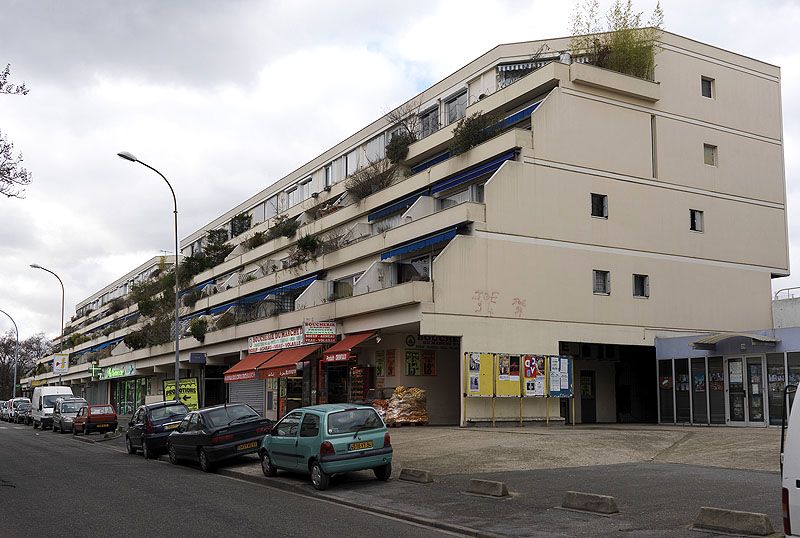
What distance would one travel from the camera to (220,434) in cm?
2070

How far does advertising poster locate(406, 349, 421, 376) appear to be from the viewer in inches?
1276

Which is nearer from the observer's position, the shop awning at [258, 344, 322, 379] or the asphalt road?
the asphalt road

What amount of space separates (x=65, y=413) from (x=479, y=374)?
26.3 metres

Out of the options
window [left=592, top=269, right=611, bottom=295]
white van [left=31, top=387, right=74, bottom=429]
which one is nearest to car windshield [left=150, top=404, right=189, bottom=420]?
window [left=592, top=269, right=611, bottom=295]

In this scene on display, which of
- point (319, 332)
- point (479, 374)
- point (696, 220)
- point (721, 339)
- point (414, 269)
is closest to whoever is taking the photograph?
point (721, 339)

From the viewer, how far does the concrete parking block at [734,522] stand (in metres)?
9.75

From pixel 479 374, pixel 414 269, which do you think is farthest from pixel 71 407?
pixel 479 374

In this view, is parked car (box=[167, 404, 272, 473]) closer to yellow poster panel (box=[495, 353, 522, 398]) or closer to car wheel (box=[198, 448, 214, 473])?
car wheel (box=[198, 448, 214, 473])

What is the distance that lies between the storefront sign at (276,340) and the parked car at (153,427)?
28.3 feet

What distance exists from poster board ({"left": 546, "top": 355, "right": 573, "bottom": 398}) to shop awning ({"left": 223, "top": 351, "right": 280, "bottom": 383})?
48.0 ft

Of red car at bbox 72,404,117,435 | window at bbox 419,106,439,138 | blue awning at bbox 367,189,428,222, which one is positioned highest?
window at bbox 419,106,439,138

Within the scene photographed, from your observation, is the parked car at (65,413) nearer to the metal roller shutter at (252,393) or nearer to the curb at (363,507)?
the metal roller shutter at (252,393)

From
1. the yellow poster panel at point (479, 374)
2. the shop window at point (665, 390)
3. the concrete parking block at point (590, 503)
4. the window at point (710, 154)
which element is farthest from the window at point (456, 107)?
the concrete parking block at point (590, 503)

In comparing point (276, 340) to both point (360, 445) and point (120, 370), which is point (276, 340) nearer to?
point (360, 445)
